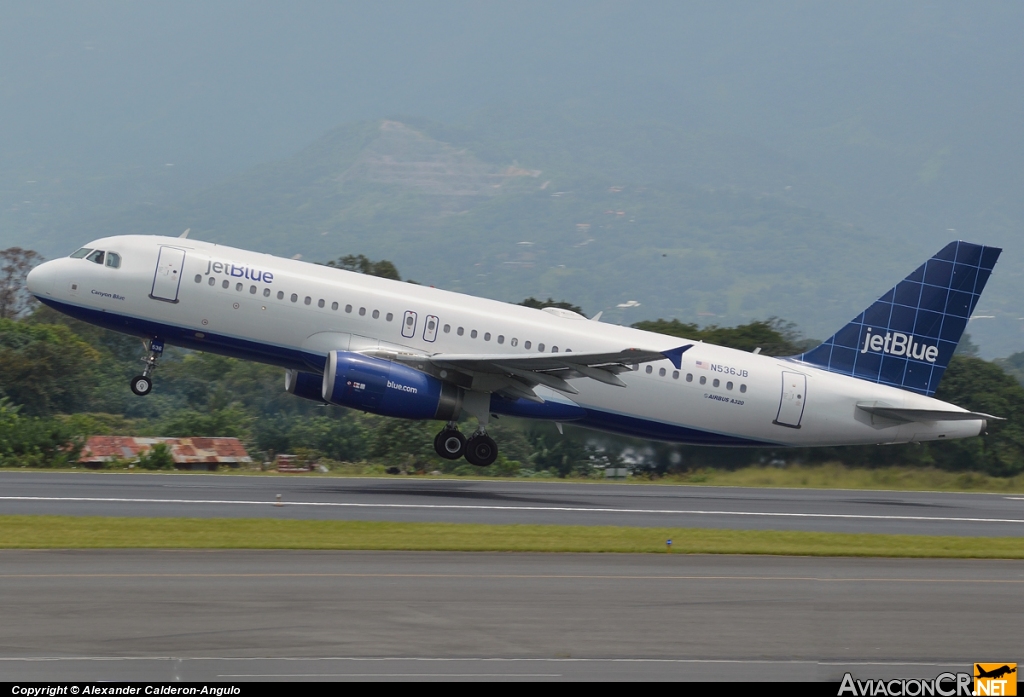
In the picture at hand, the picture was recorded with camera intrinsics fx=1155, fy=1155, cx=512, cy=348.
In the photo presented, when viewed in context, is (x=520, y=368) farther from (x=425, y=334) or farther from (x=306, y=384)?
(x=306, y=384)

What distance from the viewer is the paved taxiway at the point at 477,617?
10352 mm

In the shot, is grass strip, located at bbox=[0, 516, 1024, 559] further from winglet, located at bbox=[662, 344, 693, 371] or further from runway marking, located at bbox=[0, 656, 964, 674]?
runway marking, located at bbox=[0, 656, 964, 674]

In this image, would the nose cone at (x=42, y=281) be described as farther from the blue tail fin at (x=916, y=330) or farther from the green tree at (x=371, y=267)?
the green tree at (x=371, y=267)

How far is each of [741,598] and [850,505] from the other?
15820mm

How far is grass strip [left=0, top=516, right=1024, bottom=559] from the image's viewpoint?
56.2ft

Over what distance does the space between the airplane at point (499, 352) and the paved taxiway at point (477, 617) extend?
9.99m

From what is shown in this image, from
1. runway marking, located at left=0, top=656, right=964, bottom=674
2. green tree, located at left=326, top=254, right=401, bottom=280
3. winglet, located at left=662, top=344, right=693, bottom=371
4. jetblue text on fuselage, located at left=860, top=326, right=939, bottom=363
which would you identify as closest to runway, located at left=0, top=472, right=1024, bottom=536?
winglet, located at left=662, top=344, right=693, bottom=371

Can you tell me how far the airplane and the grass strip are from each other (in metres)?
5.58

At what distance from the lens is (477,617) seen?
12352mm

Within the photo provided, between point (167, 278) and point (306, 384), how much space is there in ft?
13.8

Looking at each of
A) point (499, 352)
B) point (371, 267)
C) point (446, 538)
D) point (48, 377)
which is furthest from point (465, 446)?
point (371, 267)

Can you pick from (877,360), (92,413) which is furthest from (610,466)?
(92,413)

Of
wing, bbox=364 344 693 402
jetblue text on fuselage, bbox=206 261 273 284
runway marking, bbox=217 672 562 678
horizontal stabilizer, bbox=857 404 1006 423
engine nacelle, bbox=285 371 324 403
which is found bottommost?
runway marking, bbox=217 672 562 678

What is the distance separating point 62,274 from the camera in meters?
27.8
